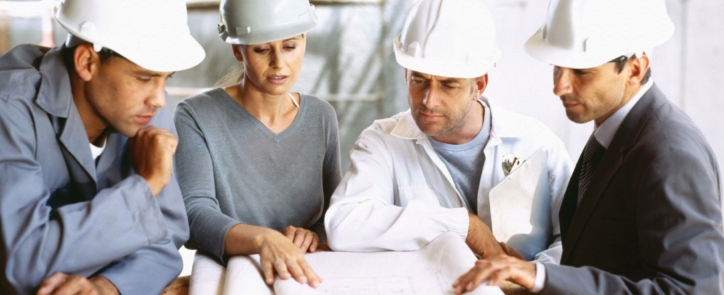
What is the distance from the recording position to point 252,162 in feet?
8.47

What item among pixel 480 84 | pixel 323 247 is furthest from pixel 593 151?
pixel 323 247

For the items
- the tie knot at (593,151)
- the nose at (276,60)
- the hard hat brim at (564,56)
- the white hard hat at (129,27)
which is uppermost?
the white hard hat at (129,27)

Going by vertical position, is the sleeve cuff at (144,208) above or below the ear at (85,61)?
below

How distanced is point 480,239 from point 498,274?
1.69 feet

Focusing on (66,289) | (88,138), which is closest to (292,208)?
(88,138)

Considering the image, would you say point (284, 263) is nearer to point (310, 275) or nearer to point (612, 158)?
point (310, 275)

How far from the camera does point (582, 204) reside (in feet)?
6.86

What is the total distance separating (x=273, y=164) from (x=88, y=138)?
72 centimetres

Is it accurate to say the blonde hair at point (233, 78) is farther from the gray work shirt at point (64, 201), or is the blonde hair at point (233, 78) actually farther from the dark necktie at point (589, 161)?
the dark necktie at point (589, 161)

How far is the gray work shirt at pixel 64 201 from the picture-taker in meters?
1.75

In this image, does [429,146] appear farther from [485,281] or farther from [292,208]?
[485,281]

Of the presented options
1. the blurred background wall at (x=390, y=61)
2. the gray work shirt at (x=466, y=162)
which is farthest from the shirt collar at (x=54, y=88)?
the blurred background wall at (x=390, y=61)

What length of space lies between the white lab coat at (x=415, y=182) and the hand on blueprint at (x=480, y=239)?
0.12 ft

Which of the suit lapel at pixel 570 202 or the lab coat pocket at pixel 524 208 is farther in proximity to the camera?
the lab coat pocket at pixel 524 208
